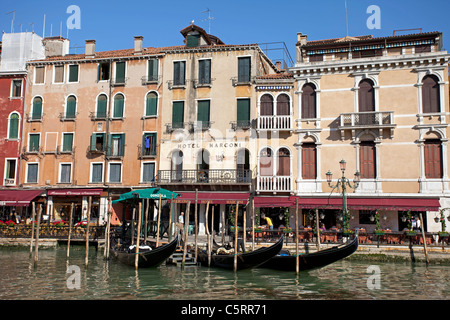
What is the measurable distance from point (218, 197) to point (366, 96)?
8.52 metres

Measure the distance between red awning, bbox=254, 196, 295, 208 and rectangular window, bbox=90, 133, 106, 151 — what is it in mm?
9502

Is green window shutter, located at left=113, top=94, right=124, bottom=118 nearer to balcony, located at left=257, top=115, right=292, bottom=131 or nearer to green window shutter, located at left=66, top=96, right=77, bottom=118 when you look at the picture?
green window shutter, located at left=66, top=96, right=77, bottom=118

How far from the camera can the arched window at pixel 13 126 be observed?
84.6 feet

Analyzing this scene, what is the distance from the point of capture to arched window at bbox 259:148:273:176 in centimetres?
2148

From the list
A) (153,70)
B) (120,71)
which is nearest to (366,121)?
(153,70)

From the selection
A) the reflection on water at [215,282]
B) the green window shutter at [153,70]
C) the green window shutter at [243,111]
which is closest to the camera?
the reflection on water at [215,282]

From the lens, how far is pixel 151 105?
24109 mm

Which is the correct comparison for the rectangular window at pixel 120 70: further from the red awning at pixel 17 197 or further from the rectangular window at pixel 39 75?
the red awning at pixel 17 197

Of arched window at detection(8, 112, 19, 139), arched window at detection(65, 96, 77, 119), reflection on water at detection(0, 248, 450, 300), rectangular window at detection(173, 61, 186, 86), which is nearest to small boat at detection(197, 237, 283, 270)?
reflection on water at detection(0, 248, 450, 300)

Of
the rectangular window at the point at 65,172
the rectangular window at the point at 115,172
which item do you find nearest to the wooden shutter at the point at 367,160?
the rectangular window at the point at 115,172

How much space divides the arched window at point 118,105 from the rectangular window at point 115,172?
2780 mm
